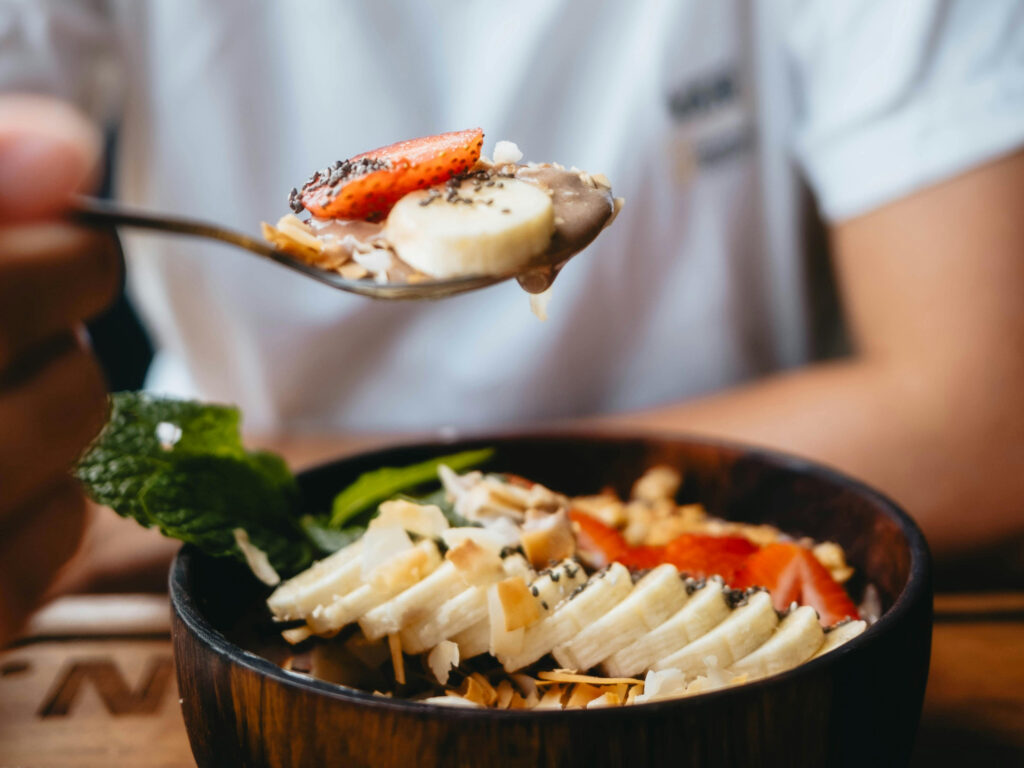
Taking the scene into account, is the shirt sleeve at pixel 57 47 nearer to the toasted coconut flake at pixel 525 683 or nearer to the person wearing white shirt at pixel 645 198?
the person wearing white shirt at pixel 645 198

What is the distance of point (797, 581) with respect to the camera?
1.88ft

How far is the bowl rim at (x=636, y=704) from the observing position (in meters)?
0.36

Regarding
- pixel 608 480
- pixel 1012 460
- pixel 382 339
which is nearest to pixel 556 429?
pixel 608 480

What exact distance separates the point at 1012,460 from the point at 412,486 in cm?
76

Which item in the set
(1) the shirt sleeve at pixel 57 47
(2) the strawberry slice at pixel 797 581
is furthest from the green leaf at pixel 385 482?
(1) the shirt sleeve at pixel 57 47

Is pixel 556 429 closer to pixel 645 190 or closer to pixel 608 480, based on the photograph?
pixel 608 480

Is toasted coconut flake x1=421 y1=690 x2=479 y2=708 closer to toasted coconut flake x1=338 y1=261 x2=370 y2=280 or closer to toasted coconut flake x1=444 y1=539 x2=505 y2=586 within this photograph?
toasted coconut flake x1=444 y1=539 x2=505 y2=586

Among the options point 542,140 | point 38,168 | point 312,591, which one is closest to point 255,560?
point 312,591

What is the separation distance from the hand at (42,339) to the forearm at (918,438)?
710mm

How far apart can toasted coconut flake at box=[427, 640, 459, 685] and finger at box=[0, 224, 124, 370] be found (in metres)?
0.26

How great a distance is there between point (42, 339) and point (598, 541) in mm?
368

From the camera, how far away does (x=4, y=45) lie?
44.8 inches

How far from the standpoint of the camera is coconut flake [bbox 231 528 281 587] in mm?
568

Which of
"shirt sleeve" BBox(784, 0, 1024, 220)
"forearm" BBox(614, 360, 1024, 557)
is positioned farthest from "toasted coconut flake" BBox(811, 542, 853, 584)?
"shirt sleeve" BBox(784, 0, 1024, 220)
